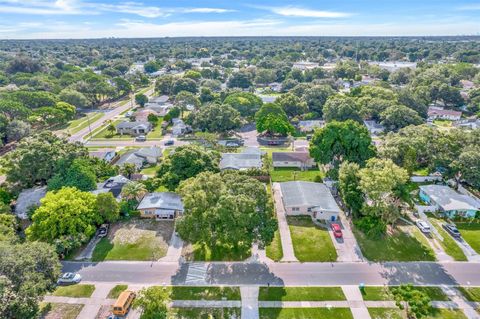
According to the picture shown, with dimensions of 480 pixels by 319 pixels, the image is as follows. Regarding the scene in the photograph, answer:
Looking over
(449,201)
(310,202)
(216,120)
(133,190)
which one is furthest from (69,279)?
(216,120)

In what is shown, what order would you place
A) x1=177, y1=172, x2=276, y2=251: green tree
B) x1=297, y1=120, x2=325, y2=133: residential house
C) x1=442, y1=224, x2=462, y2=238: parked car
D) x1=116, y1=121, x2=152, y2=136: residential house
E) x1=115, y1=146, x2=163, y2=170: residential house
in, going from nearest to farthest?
x1=177, y1=172, x2=276, y2=251: green tree → x1=442, y1=224, x2=462, y2=238: parked car → x1=115, y1=146, x2=163, y2=170: residential house → x1=116, y1=121, x2=152, y2=136: residential house → x1=297, y1=120, x2=325, y2=133: residential house

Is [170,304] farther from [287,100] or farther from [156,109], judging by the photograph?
[156,109]

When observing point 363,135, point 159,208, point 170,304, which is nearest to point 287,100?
point 363,135

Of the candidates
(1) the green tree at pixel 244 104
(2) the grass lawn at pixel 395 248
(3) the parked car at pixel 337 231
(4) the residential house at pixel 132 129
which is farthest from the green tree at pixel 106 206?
(1) the green tree at pixel 244 104

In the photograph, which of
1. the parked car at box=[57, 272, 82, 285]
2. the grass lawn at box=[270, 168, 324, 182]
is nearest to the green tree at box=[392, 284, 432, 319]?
the grass lawn at box=[270, 168, 324, 182]

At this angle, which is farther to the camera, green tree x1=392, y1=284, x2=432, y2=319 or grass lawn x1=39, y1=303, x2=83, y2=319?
grass lawn x1=39, y1=303, x2=83, y2=319

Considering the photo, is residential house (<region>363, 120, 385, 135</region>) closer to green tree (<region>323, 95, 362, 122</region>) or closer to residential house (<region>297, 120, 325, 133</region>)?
green tree (<region>323, 95, 362, 122</region>)

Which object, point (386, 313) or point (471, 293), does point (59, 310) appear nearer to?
point (386, 313)
